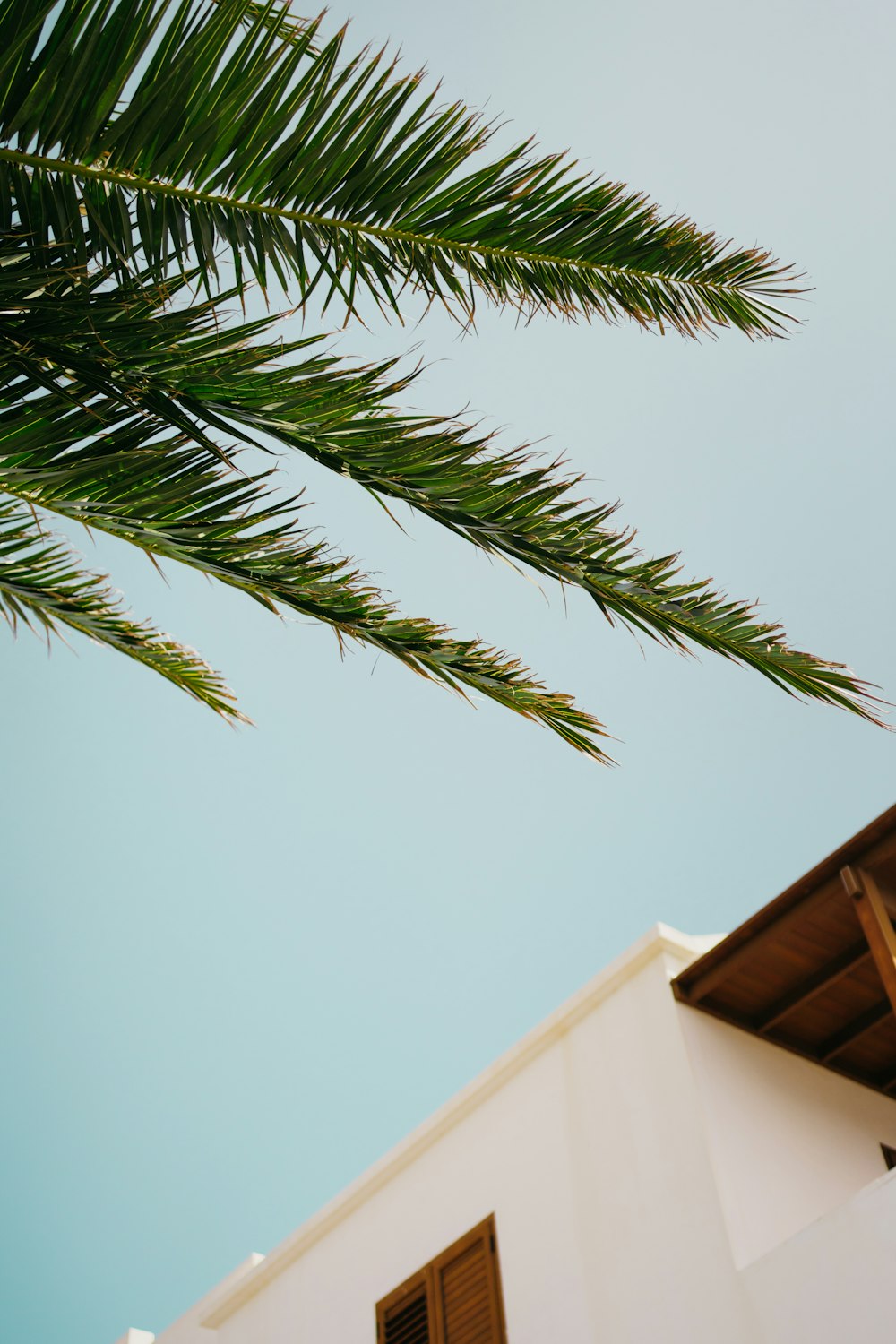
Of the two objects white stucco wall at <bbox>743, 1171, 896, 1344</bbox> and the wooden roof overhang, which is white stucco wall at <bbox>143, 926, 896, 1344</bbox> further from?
the wooden roof overhang

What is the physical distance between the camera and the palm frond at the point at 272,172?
8.57ft

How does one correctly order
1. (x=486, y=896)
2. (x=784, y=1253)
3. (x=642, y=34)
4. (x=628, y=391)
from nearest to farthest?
(x=784, y=1253), (x=642, y=34), (x=628, y=391), (x=486, y=896)

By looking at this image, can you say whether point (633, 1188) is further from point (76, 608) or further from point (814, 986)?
point (76, 608)

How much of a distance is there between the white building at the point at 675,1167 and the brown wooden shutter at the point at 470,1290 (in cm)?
2

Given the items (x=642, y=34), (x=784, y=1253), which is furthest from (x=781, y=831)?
(x=784, y=1253)

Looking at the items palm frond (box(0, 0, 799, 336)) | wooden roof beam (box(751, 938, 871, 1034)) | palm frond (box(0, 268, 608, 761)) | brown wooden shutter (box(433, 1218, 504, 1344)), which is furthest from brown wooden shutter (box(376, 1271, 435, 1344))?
palm frond (box(0, 0, 799, 336))

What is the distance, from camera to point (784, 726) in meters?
18.8

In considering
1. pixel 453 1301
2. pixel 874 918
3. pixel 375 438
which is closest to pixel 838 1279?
pixel 874 918

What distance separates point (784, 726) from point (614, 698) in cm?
252

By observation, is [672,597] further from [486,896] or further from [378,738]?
[486,896]

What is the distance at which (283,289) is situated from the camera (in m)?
3.03

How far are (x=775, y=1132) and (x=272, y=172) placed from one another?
736cm

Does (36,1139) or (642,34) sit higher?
(642,34)

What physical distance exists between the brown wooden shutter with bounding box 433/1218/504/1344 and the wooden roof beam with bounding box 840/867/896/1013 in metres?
3.39
